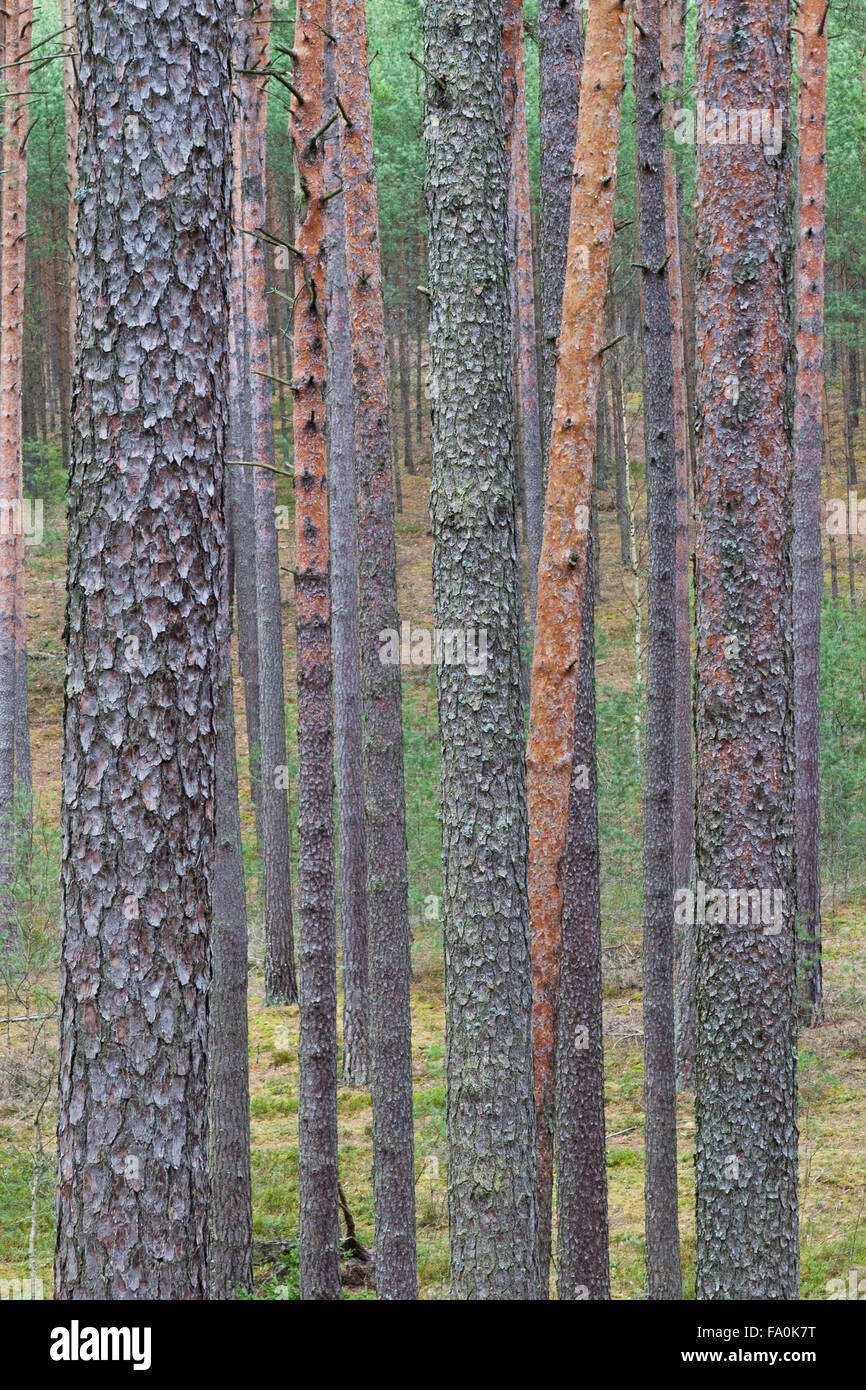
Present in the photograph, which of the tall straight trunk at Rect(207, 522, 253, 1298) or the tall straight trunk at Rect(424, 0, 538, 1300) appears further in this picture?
the tall straight trunk at Rect(207, 522, 253, 1298)

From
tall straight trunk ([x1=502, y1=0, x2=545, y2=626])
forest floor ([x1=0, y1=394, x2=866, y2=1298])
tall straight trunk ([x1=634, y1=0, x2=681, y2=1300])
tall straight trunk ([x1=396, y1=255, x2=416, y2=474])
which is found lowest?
forest floor ([x1=0, y1=394, x2=866, y2=1298])

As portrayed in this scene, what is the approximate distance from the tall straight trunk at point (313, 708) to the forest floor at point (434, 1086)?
3.41ft

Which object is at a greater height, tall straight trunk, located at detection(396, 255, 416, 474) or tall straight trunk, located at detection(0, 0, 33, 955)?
tall straight trunk, located at detection(396, 255, 416, 474)

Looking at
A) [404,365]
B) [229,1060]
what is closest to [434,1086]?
[229,1060]

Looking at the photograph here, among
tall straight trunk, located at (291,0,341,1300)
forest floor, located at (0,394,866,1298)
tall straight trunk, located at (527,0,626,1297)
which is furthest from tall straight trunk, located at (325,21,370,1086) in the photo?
tall straight trunk, located at (527,0,626,1297)

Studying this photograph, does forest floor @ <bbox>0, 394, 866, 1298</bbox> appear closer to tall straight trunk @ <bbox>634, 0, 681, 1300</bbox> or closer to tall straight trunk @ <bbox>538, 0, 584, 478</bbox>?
tall straight trunk @ <bbox>634, 0, 681, 1300</bbox>

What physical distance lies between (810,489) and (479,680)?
8485 millimetres

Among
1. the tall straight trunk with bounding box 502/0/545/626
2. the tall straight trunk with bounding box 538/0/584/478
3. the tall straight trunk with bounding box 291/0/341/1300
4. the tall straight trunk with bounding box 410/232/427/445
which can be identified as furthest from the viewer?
the tall straight trunk with bounding box 410/232/427/445

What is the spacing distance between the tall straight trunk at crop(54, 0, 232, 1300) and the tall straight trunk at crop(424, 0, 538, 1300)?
4.90 feet

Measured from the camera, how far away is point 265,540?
13398mm

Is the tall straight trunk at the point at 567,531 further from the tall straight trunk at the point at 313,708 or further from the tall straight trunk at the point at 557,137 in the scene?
the tall straight trunk at the point at 313,708

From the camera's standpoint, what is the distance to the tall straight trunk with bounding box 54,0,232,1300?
8.66 feet

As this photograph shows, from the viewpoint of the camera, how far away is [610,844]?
14594 mm

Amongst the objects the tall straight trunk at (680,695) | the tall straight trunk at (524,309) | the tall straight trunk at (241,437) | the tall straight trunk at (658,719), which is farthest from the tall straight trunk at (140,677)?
the tall straight trunk at (241,437)
